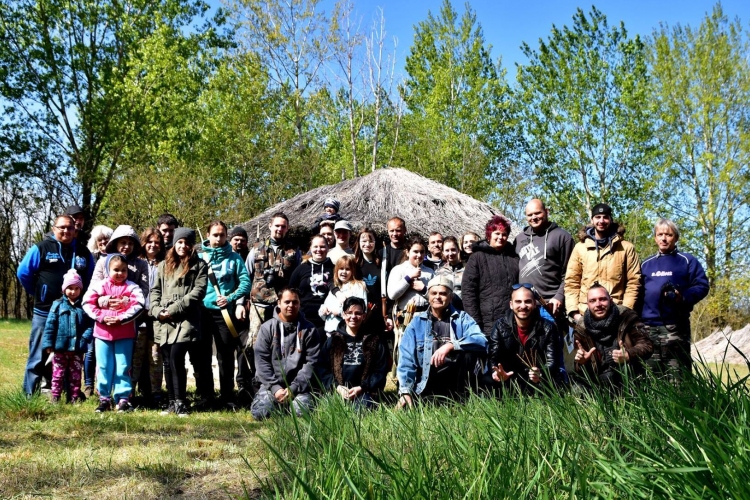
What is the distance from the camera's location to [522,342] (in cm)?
565

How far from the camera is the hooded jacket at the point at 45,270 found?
268 inches

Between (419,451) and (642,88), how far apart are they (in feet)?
96.5

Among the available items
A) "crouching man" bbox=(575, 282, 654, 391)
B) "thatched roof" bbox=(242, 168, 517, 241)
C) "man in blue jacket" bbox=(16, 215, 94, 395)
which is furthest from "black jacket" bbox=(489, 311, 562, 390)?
"thatched roof" bbox=(242, 168, 517, 241)

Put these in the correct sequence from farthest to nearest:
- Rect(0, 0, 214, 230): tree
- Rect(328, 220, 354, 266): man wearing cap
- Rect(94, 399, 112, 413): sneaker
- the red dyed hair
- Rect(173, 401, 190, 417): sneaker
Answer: Rect(0, 0, 214, 230): tree → Rect(328, 220, 354, 266): man wearing cap → the red dyed hair → Rect(173, 401, 190, 417): sneaker → Rect(94, 399, 112, 413): sneaker

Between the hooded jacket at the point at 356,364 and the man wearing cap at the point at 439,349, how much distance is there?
0.23 metres

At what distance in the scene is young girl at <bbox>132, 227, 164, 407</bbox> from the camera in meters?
7.14

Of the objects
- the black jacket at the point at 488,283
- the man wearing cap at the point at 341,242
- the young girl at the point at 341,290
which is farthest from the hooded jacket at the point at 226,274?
the black jacket at the point at 488,283

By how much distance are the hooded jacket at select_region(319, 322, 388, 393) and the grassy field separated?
85cm

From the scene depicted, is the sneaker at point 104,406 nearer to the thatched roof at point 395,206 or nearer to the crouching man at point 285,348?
the crouching man at point 285,348

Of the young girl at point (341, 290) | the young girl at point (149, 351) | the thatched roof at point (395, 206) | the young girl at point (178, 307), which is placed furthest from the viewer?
the thatched roof at point (395, 206)

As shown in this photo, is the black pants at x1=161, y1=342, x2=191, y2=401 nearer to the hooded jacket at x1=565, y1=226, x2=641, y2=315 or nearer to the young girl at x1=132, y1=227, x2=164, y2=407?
the young girl at x1=132, y1=227, x2=164, y2=407

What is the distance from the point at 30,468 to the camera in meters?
3.93

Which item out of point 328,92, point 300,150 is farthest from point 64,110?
point 328,92

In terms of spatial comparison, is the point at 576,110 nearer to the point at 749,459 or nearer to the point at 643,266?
the point at 643,266
